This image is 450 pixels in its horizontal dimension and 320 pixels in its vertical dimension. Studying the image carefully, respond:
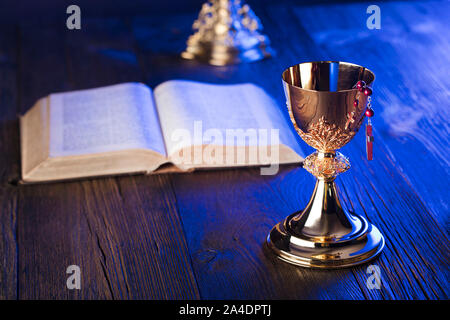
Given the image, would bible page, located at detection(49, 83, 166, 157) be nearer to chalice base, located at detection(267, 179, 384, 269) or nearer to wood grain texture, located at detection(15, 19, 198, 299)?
wood grain texture, located at detection(15, 19, 198, 299)

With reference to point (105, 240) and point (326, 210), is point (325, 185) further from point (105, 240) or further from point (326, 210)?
point (105, 240)

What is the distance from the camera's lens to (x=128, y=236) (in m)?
1.03

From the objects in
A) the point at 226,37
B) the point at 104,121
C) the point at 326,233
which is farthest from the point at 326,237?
the point at 226,37

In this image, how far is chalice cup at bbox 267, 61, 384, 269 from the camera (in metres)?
0.89

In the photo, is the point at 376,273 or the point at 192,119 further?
the point at 192,119

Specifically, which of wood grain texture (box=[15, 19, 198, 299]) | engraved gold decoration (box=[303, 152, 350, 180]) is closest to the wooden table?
wood grain texture (box=[15, 19, 198, 299])

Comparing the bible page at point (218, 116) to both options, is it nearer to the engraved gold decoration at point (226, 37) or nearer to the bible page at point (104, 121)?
the bible page at point (104, 121)

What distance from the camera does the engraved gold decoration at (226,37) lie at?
1.81m

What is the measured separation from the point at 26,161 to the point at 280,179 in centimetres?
50

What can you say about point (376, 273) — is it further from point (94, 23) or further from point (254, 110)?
point (94, 23)

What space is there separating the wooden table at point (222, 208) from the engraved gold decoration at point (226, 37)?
0.19 ft

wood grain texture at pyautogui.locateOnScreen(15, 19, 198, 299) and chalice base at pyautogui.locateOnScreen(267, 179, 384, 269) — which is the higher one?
chalice base at pyautogui.locateOnScreen(267, 179, 384, 269)

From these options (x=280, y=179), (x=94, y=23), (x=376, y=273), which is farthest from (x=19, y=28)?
(x=376, y=273)

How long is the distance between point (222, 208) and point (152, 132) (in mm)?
262
